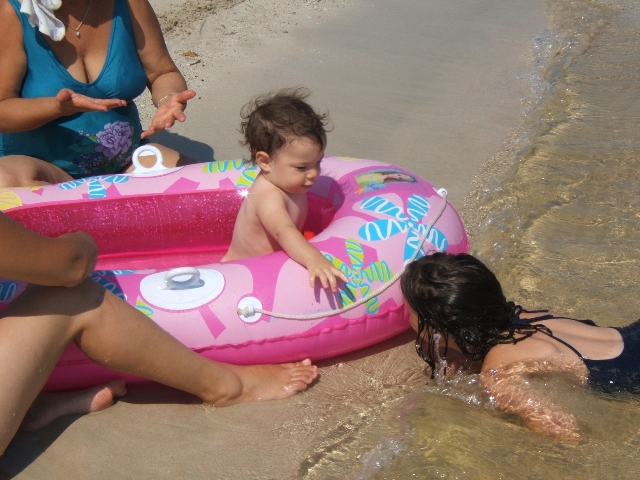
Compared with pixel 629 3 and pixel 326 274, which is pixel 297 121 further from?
pixel 629 3

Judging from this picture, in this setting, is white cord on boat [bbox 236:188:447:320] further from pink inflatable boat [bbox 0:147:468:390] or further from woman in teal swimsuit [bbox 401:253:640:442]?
woman in teal swimsuit [bbox 401:253:640:442]

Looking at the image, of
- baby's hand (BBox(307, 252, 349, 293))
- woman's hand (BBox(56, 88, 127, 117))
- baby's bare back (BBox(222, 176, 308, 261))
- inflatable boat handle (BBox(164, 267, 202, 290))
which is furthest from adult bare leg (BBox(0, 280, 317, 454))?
woman's hand (BBox(56, 88, 127, 117))

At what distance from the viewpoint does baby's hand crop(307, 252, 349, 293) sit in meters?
2.86

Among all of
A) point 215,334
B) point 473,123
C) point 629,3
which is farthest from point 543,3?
point 215,334

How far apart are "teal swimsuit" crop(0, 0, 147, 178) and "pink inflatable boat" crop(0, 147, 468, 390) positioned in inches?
9.1

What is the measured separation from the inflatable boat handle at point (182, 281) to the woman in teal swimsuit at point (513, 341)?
788mm

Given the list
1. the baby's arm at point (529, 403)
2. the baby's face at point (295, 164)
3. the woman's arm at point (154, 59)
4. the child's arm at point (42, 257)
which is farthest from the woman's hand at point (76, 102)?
the baby's arm at point (529, 403)

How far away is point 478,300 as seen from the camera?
280cm

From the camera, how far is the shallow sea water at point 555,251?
8.75ft

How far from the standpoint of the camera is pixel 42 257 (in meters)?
2.30

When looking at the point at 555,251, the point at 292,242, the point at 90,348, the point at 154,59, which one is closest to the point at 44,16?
the point at 154,59

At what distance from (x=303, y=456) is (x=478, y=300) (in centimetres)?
81

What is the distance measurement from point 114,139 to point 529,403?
2.24 m

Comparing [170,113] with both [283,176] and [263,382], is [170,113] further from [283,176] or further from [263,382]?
[263,382]
